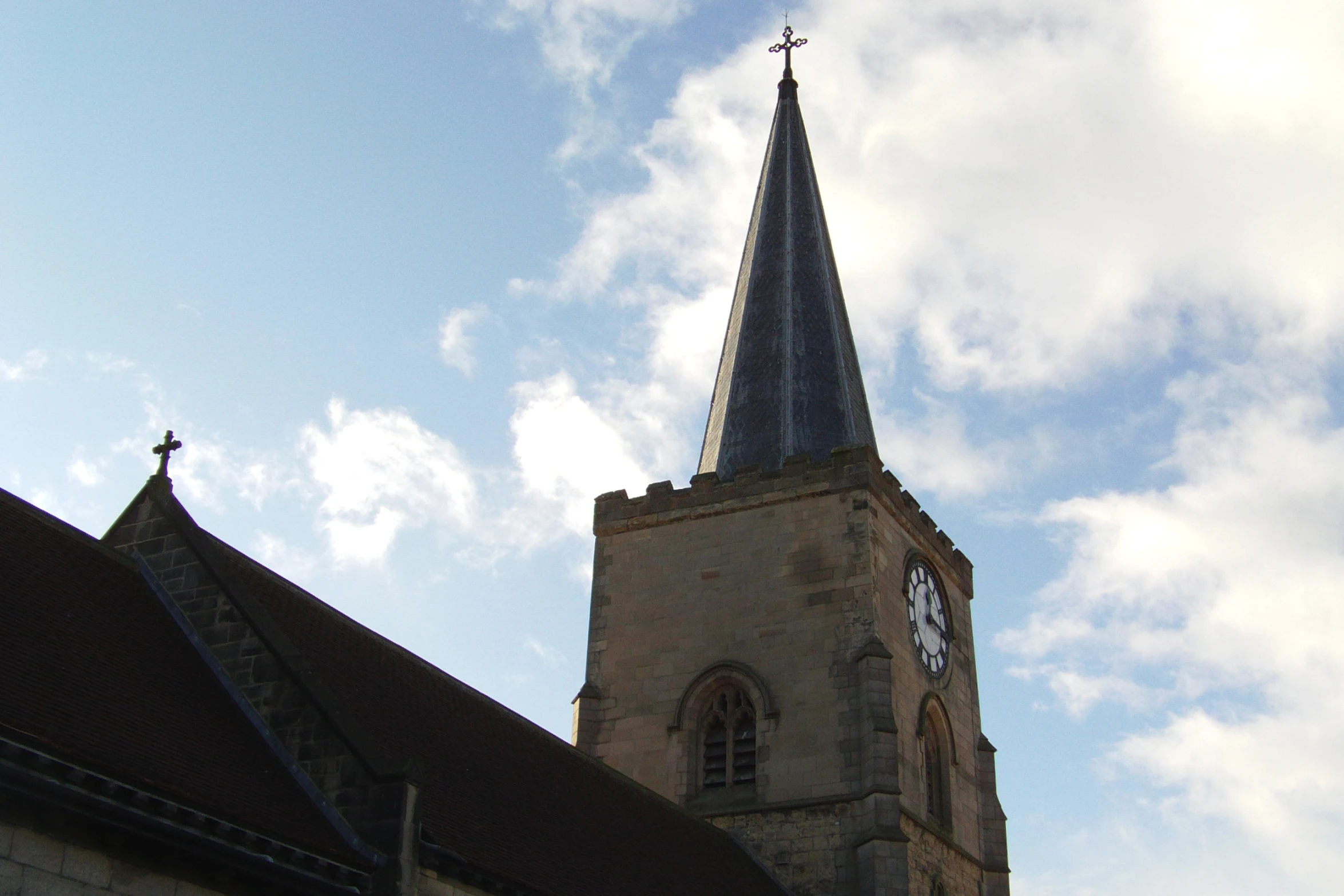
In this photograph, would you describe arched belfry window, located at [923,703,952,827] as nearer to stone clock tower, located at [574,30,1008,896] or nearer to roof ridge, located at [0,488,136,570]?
stone clock tower, located at [574,30,1008,896]

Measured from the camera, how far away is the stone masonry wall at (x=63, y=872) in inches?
355

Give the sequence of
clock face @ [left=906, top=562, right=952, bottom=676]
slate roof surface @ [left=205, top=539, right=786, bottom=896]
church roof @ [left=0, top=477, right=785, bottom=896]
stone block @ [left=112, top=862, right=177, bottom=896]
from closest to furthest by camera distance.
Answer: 1. stone block @ [left=112, top=862, right=177, bottom=896]
2. church roof @ [left=0, top=477, right=785, bottom=896]
3. slate roof surface @ [left=205, top=539, right=786, bottom=896]
4. clock face @ [left=906, top=562, right=952, bottom=676]

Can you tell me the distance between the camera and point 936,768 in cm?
2369

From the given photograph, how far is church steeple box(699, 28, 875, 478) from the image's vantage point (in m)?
26.2

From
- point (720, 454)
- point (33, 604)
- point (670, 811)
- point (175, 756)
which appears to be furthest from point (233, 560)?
point (720, 454)

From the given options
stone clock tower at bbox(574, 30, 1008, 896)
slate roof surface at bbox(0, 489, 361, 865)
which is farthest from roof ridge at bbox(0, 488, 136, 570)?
stone clock tower at bbox(574, 30, 1008, 896)

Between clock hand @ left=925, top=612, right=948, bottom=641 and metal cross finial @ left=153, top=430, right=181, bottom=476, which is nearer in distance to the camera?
metal cross finial @ left=153, top=430, right=181, bottom=476

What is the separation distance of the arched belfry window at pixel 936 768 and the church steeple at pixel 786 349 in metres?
4.81

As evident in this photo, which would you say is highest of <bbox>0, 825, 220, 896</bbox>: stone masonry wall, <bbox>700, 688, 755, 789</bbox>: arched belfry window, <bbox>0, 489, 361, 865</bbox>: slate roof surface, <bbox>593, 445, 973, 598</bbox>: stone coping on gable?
<bbox>593, 445, 973, 598</bbox>: stone coping on gable

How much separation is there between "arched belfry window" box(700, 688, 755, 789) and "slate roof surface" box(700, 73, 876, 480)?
14.4 ft

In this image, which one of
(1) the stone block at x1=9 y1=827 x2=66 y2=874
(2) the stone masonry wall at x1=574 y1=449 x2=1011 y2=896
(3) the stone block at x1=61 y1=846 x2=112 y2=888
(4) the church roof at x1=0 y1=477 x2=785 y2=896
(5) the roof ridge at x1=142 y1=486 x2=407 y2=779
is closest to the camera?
(1) the stone block at x1=9 y1=827 x2=66 y2=874

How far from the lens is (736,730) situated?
22766 millimetres

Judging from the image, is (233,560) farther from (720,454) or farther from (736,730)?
(720,454)

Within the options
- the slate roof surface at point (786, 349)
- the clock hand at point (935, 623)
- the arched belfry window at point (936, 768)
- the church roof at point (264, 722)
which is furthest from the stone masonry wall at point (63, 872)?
the clock hand at point (935, 623)
